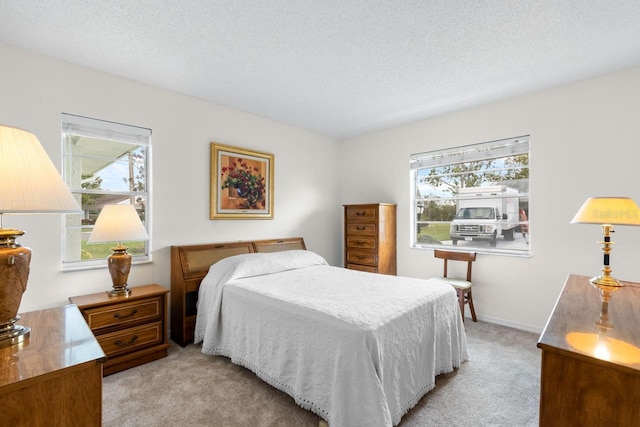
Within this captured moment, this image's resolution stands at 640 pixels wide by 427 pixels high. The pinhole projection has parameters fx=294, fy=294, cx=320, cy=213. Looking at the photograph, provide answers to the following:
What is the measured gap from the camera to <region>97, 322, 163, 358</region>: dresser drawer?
2318 millimetres

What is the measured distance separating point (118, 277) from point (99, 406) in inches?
70.6

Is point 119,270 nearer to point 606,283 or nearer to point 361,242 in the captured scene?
point 361,242

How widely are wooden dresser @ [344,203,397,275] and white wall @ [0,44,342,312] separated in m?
0.60

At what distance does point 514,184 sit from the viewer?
11.1 ft

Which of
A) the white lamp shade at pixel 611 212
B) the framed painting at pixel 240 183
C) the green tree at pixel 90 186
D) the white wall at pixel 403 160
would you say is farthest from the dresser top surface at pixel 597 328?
the green tree at pixel 90 186

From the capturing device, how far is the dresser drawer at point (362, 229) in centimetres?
399

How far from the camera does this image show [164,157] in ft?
9.98

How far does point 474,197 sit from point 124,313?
3868 mm

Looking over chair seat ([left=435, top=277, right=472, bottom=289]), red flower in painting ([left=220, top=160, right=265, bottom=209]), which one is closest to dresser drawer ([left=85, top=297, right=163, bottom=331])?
red flower in painting ([left=220, top=160, right=265, bottom=209])

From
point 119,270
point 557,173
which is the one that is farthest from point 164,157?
point 557,173

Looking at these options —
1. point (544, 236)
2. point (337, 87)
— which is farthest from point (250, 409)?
point (544, 236)

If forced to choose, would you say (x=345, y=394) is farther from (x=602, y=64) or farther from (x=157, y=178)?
(x=602, y=64)

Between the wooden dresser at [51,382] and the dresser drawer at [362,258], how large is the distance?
329cm

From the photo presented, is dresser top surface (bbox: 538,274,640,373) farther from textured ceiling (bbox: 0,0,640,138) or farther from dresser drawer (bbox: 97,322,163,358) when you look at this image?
dresser drawer (bbox: 97,322,163,358)
